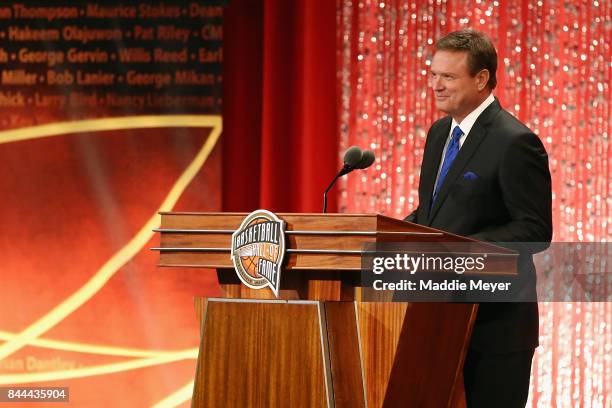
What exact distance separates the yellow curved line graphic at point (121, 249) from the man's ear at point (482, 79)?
1987mm

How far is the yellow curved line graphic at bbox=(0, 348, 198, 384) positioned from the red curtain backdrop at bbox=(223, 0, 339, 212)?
0.74 metres

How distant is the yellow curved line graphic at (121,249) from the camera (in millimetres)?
4207

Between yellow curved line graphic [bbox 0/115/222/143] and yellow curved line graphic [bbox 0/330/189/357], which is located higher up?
yellow curved line graphic [bbox 0/115/222/143]

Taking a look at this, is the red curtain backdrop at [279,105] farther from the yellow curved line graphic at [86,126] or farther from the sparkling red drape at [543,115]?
the yellow curved line graphic at [86,126]

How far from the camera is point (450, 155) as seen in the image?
94.7 inches

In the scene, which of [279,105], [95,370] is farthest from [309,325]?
[95,370]

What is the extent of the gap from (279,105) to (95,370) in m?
1.51

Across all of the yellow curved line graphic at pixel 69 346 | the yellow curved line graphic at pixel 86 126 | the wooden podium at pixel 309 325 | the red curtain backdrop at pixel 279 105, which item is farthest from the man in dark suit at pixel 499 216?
the yellow curved line graphic at pixel 69 346

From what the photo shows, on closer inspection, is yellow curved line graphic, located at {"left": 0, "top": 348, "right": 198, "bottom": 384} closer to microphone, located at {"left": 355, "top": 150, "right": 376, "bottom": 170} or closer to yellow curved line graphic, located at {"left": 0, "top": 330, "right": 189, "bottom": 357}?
→ yellow curved line graphic, located at {"left": 0, "top": 330, "right": 189, "bottom": 357}

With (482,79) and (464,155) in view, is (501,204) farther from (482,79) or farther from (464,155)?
(482,79)

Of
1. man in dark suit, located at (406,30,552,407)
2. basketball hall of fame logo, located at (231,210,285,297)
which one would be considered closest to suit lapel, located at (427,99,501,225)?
man in dark suit, located at (406,30,552,407)

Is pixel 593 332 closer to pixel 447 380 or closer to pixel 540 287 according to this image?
pixel 540 287

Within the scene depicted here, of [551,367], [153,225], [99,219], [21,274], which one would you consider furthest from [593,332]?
[21,274]

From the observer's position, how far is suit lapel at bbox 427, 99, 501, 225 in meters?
2.28
